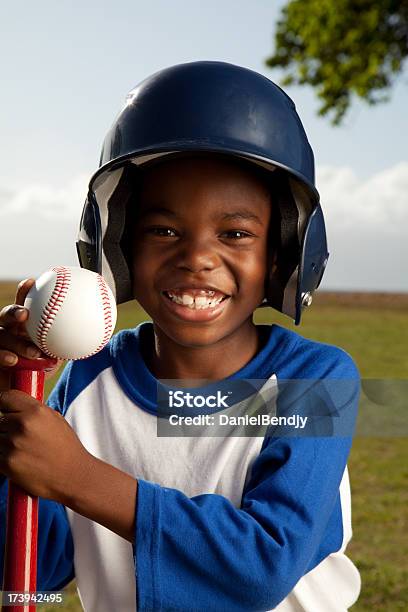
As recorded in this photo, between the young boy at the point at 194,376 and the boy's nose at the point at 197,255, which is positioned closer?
the young boy at the point at 194,376

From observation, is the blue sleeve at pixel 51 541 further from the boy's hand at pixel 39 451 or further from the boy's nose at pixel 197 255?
the boy's nose at pixel 197 255

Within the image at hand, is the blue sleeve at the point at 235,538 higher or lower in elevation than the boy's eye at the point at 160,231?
lower

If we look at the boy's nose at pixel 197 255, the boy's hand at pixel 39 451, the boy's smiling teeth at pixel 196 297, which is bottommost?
the boy's hand at pixel 39 451

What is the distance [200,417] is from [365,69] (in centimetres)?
1534

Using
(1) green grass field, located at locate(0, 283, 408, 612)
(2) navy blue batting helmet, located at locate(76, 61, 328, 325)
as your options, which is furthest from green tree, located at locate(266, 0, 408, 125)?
(2) navy blue batting helmet, located at locate(76, 61, 328, 325)

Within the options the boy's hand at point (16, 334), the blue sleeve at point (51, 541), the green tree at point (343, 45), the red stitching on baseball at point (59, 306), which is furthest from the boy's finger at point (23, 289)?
the green tree at point (343, 45)

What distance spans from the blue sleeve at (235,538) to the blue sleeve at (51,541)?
15.8 inches

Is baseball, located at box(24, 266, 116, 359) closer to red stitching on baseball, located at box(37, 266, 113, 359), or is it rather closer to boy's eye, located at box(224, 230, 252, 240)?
red stitching on baseball, located at box(37, 266, 113, 359)

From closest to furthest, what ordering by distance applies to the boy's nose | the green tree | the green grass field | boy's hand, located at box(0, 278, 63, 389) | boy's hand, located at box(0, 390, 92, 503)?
boy's hand, located at box(0, 390, 92, 503) → boy's hand, located at box(0, 278, 63, 389) → the boy's nose → the green grass field → the green tree

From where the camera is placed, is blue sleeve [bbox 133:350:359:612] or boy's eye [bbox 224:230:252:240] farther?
boy's eye [bbox 224:230:252:240]

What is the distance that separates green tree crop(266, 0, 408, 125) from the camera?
15836 millimetres

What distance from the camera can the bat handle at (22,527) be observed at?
81.6 inches

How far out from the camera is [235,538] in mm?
1948

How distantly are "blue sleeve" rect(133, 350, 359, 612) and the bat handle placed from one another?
0.28 meters
